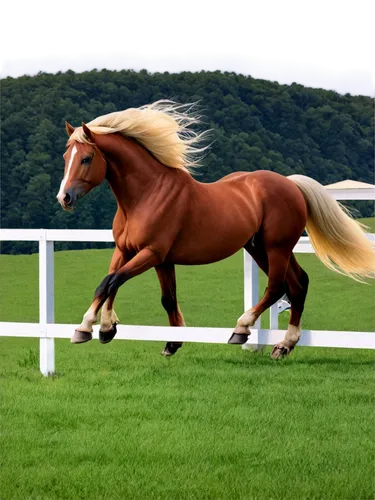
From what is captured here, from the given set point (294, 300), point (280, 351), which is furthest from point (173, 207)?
point (280, 351)

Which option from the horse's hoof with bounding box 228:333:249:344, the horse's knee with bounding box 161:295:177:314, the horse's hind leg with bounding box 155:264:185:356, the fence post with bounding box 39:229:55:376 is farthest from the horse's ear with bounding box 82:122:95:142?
the fence post with bounding box 39:229:55:376

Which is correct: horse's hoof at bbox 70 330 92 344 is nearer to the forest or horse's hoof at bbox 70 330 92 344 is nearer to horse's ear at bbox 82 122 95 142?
horse's ear at bbox 82 122 95 142

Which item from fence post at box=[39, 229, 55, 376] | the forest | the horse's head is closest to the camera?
the horse's head

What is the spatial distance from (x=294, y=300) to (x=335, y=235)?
32 centimetres

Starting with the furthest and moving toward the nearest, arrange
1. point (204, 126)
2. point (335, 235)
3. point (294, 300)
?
point (204, 126)
point (335, 235)
point (294, 300)

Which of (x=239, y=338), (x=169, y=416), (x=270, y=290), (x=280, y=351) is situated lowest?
(x=169, y=416)

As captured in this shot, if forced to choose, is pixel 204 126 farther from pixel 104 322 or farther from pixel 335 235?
pixel 104 322

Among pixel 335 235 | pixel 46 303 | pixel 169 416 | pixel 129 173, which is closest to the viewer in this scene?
pixel 129 173

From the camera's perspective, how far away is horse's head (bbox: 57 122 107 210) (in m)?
2.58

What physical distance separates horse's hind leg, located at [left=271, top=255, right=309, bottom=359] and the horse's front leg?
546 millimetres

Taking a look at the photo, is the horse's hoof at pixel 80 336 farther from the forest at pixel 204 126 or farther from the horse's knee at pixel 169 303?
the forest at pixel 204 126

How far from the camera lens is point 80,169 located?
2.62 m

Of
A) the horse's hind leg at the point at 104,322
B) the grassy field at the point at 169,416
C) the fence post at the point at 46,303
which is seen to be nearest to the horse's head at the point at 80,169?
the horse's hind leg at the point at 104,322

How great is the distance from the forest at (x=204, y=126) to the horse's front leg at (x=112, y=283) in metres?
1.63
